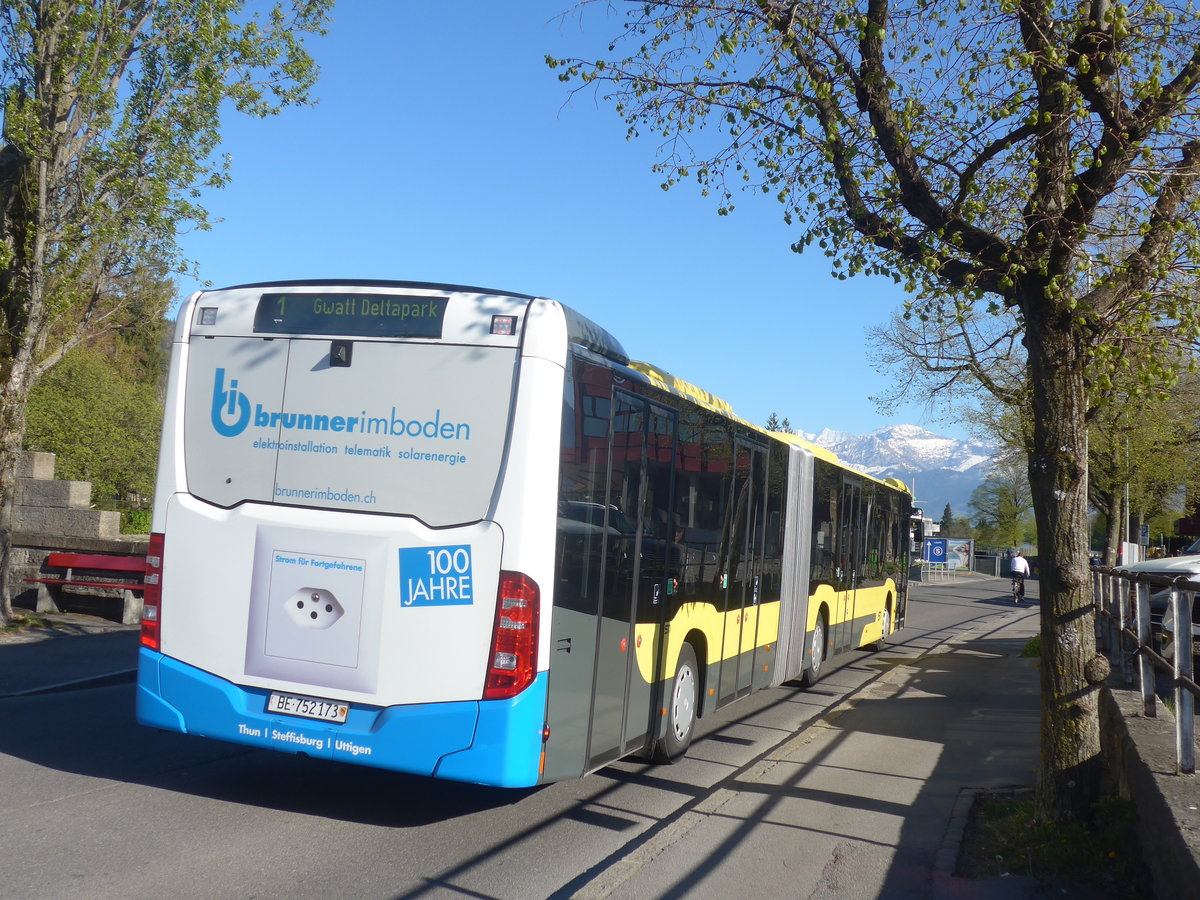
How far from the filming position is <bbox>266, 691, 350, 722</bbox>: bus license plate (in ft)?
20.7

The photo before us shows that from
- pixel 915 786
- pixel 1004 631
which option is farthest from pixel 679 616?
pixel 1004 631

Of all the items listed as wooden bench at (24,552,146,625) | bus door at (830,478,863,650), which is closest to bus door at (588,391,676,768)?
bus door at (830,478,863,650)

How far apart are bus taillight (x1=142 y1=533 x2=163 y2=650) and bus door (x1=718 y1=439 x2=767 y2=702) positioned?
4.93 meters

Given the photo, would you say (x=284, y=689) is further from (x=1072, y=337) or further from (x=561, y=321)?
(x=1072, y=337)

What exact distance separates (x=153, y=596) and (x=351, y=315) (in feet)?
7.20

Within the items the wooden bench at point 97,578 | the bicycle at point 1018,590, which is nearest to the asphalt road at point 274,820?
the wooden bench at point 97,578

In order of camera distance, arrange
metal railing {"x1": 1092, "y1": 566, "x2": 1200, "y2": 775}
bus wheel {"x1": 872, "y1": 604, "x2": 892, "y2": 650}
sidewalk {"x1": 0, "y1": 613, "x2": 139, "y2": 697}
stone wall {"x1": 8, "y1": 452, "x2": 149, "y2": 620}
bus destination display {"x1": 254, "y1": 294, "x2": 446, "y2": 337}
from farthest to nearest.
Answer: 1. bus wheel {"x1": 872, "y1": 604, "x2": 892, "y2": 650}
2. stone wall {"x1": 8, "y1": 452, "x2": 149, "y2": 620}
3. sidewalk {"x1": 0, "y1": 613, "x2": 139, "y2": 697}
4. bus destination display {"x1": 254, "y1": 294, "x2": 446, "y2": 337}
5. metal railing {"x1": 1092, "y1": 566, "x2": 1200, "y2": 775}

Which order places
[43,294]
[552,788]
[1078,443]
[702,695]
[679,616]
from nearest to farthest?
1. [1078,443]
2. [552,788]
3. [679,616]
4. [702,695]
5. [43,294]

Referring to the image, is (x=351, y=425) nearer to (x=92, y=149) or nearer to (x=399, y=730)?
(x=399, y=730)

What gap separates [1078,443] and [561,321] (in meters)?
3.53

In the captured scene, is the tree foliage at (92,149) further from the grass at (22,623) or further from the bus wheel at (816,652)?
the bus wheel at (816,652)

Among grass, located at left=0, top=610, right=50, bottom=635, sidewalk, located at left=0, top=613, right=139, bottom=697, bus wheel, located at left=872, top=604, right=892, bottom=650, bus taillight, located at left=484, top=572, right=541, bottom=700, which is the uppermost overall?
bus taillight, located at left=484, top=572, right=541, bottom=700

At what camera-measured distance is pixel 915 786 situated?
8570 mm

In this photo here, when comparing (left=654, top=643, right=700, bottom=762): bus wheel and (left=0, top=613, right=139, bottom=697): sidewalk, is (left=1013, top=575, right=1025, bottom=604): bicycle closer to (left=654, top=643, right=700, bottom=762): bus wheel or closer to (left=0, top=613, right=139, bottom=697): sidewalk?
(left=0, top=613, right=139, bottom=697): sidewalk
